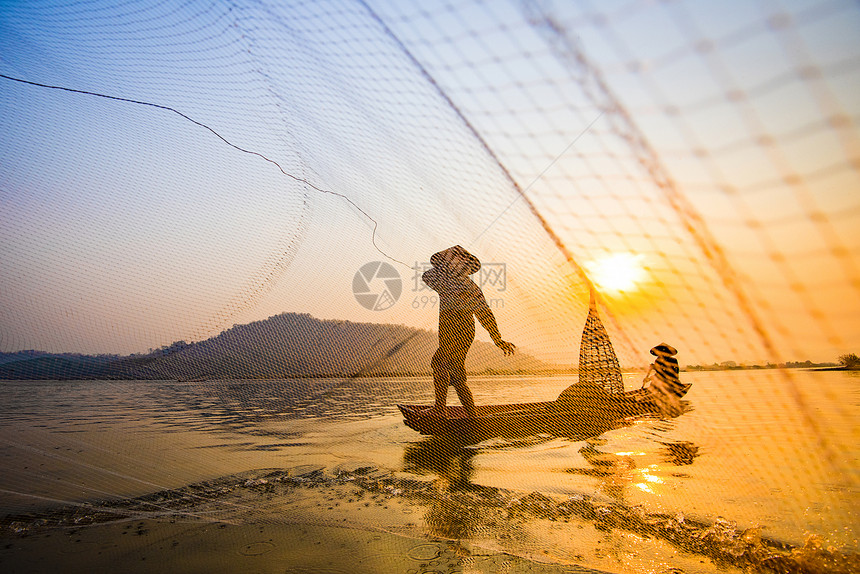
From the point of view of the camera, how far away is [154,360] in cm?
723

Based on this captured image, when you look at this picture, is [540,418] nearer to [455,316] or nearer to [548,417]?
[548,417]

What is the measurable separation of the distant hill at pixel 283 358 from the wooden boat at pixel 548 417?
4.72ft

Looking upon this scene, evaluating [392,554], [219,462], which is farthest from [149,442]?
[392,554]

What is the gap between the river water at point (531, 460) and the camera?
317 cm

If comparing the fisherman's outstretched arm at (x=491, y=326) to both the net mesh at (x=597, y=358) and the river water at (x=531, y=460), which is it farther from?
the net mesh at (x=597, y=358)

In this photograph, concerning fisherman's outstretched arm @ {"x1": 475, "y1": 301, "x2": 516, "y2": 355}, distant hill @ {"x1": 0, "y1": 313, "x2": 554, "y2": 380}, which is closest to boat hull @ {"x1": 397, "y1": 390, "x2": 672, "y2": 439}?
fisherman's outstretched arm @ {"x1": 475, "y1": 301, "x2": 516, "y2": 355}

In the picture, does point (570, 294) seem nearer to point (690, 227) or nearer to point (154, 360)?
point (690, 227)

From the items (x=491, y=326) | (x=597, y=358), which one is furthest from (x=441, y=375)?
(x=597, y=358)

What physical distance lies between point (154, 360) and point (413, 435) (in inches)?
186

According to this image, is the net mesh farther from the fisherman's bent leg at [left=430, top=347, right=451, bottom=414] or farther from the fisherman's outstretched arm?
the fisherman's bent leg at [left=430, top=347, right=451, bottom=414]

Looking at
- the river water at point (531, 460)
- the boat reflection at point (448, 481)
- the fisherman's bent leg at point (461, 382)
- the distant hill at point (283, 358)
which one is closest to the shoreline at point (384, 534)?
the boat reflection at point (448, 481)

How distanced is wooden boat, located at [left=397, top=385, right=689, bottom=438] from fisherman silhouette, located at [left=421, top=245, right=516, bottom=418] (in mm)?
184

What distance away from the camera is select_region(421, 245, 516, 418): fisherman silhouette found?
597 centimetres

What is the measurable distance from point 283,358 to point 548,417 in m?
6.31
